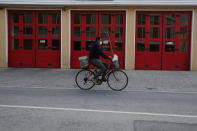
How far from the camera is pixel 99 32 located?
611 inches

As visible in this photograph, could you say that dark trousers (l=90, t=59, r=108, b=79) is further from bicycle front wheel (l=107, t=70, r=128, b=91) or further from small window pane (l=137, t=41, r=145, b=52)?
small window pane (l=137, t=41, r=145, b=52)

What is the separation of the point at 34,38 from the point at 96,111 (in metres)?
10.2

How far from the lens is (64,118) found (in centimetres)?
595

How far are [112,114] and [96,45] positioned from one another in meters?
3.63

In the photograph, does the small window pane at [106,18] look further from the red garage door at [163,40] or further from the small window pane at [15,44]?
the small window pane at [15,44]

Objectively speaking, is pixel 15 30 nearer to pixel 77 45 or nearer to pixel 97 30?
pixel 77 45

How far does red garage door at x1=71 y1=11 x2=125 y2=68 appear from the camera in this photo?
1541 centimetres

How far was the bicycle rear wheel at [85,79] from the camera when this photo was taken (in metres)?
9.62

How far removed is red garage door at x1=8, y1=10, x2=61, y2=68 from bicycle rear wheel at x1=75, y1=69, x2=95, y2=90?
6265mm

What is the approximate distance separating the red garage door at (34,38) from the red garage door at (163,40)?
458 cm

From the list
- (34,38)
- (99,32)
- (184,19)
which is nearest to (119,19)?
(99,32)

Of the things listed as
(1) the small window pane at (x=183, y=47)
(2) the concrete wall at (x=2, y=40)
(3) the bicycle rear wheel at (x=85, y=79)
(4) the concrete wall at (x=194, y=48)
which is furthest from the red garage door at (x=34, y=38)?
(4) the concrete wall at (x=194, y=48)

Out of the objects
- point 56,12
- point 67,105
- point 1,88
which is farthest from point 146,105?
point 56,12

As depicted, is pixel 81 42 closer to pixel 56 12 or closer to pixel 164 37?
pixel 56 12
